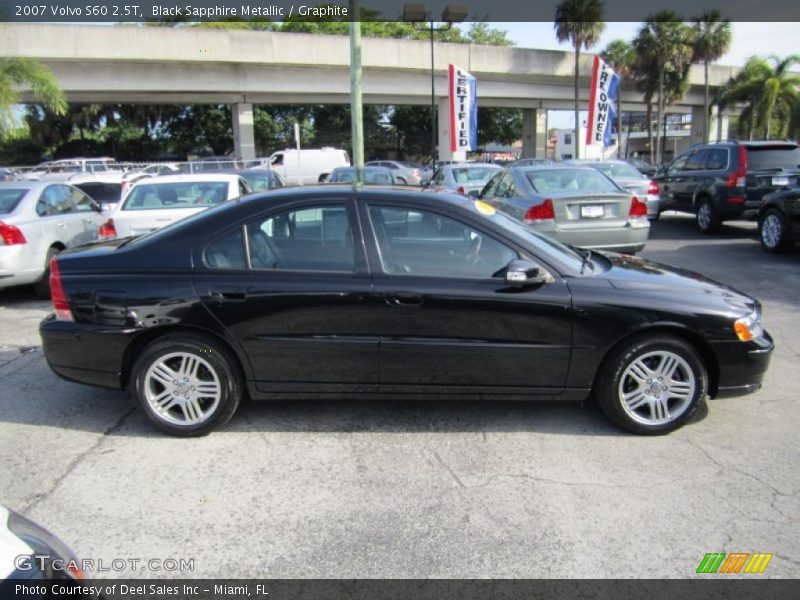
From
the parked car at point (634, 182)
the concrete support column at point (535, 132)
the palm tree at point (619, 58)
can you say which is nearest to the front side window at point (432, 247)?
the parked car at point (634, 182)

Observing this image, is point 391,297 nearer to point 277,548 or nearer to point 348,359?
point 348,359

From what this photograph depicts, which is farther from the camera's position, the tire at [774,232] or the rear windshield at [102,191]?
the rear windshield at [102,191]

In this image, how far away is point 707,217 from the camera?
12.5 meters

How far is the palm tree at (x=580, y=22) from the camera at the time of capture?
128 ft

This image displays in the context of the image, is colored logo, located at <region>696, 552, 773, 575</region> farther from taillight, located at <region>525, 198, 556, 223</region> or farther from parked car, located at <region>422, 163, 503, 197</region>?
parked car, located at <region>422, 163, 503, 197</region>

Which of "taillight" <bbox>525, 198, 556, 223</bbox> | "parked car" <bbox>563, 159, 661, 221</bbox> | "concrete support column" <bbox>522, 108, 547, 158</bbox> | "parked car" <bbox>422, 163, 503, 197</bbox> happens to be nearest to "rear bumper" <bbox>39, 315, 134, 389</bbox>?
"taillight" <bbox>525, 198, 556, 223</bbox>

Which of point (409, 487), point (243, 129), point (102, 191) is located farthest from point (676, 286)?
point (243, 129)

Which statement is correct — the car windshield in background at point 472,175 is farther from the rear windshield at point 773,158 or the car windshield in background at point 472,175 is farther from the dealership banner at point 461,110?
the dealership banner at point 461,110

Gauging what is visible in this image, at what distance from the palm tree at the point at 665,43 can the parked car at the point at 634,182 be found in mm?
33908

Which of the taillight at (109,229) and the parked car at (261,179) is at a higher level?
the parked car at (261,179)

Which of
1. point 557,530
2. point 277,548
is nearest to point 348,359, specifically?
point 277,548

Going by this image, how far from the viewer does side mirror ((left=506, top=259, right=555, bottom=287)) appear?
3848mm

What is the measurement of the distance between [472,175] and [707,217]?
204 inches

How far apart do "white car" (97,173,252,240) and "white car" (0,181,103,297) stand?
1.75 feet
